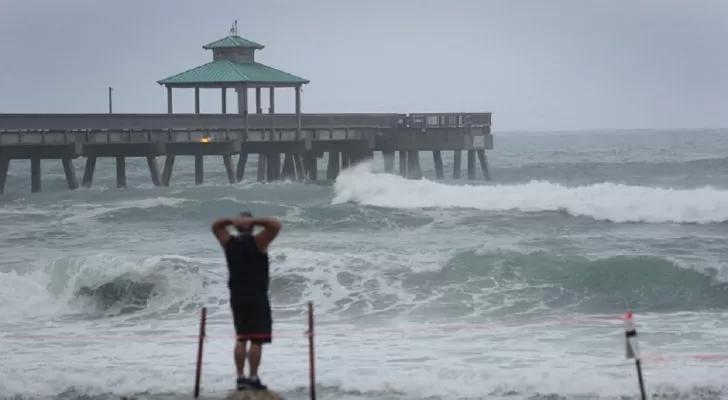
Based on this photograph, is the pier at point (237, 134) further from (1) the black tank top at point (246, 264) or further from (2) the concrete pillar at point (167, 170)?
(1) the black tank top at point (246, 264)

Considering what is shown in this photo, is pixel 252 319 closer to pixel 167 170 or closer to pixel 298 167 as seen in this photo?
pixel 167 170

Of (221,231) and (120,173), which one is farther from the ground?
(221,231)

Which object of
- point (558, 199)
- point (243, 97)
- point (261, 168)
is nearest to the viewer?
point (558, 199)

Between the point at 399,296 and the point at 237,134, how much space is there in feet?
85.2

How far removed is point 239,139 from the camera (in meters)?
48.0

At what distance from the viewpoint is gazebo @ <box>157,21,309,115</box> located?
5153 cm

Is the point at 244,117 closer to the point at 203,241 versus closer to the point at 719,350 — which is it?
the point at 203,241

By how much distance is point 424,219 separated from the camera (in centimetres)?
3656

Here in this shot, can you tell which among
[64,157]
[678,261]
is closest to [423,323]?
[678,261]

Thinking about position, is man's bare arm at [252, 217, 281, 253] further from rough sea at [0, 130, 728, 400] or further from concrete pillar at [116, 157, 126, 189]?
concrete pillar at [116, 157, 126, 189]

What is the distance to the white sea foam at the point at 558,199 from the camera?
35844mm


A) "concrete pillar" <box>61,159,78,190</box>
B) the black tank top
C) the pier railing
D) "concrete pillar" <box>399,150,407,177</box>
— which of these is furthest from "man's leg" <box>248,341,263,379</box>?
"concrete pillar" <box>399,150,407,177</box>

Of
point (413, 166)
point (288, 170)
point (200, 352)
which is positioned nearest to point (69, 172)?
point (288, 170)

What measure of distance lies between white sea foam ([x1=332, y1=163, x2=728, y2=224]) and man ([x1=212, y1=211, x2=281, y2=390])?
24.1 m
